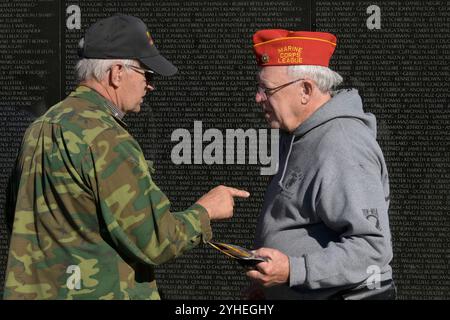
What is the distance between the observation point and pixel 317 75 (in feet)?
13.0

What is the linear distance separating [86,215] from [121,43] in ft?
2.22

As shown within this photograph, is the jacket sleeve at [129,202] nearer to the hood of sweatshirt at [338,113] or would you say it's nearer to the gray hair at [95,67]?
the gray hair at [95,67]

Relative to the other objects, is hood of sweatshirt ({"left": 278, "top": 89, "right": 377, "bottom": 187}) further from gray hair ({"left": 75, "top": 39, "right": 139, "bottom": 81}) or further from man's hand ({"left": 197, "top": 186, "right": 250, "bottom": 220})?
gray hair ({"left": 75, "top": 39, "right": 139, "bottom": 81})

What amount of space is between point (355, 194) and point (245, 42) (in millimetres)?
2955

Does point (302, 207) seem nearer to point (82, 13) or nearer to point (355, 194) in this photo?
point (355, 194)

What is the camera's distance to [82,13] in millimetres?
6500

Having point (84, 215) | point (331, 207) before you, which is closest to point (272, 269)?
point (331, 207)

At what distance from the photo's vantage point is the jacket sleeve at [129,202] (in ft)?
10.8

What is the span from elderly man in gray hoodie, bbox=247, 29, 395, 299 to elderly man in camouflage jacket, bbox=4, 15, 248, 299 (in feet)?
1.45

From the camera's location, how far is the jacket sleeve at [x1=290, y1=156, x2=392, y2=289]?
3566mm

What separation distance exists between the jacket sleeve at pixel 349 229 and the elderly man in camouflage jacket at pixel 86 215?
0.47 meters

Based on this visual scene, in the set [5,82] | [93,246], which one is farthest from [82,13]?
[93,246]

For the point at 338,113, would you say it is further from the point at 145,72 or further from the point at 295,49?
the point at 145,72
